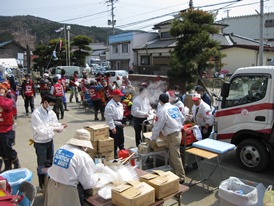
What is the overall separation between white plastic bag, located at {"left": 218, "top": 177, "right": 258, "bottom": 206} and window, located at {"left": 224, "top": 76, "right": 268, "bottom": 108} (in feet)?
8.04

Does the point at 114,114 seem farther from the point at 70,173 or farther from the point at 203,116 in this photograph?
the point at 70,173

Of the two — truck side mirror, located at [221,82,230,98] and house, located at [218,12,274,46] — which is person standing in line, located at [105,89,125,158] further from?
house, located at [218,12,274,46]

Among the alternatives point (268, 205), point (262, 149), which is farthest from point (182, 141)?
point (268, 205)

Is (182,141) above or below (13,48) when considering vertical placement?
below

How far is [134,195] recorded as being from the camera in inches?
134

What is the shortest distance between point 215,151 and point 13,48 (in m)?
45.1

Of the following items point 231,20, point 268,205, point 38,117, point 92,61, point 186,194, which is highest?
point 231,20

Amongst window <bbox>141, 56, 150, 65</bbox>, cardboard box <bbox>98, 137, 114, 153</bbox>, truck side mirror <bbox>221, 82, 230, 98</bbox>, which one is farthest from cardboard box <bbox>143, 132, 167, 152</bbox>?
window <bbox>141, 56, 150, 65</bbox>

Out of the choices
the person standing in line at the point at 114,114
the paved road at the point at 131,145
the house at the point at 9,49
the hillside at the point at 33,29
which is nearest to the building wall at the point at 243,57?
the paved road at the point at 131,145

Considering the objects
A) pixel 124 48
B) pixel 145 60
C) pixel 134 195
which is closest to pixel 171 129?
Answer: pixel 134 195

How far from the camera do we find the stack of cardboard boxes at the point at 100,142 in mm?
5707

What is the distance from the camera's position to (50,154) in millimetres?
5336

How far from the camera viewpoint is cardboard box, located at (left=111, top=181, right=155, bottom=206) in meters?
3.36

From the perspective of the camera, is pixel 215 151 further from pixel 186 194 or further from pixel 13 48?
pixel 13 48
